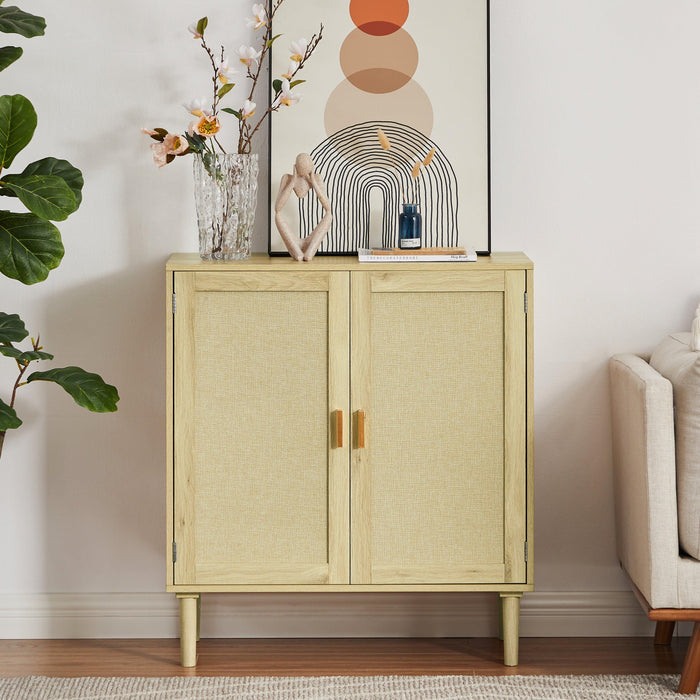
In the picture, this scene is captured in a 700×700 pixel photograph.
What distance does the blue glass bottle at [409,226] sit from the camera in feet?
7.59

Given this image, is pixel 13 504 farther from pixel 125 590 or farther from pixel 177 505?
pixel 177 505

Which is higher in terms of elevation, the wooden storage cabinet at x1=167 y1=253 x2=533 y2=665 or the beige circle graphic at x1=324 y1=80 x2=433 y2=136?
the beige circle graphic at x1=324 y1=80 x2=433 y2=136

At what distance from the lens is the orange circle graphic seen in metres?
2.42

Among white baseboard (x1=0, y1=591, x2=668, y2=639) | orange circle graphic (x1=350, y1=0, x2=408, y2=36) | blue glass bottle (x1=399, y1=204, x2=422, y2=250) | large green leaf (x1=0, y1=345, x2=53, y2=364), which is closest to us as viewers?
large green leaf (x1=0, y1=345, x2=53, y2=364)

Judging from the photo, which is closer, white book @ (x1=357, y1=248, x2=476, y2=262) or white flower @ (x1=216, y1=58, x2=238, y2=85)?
white book @ (x1=357, y1=248, x2=476, y2=262)

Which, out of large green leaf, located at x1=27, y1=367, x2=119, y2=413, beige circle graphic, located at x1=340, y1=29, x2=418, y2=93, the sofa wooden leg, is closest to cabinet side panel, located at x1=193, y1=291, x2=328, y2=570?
large green leaf, located at x1=27, y1=367, x2=119, y2=413

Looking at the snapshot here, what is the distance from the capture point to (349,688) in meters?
2.21

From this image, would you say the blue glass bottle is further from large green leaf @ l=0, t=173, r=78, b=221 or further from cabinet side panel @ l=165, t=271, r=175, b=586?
large green leaf @ l=0, t=173, r=78, b=221

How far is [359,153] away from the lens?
2451 mm

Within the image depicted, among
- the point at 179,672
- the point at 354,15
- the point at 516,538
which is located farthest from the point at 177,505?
the point at 354,15

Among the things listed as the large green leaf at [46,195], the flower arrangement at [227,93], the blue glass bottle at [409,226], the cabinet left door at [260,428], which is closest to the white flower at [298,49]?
the flower arrangement at [227,93]

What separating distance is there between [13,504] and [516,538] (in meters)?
1.47

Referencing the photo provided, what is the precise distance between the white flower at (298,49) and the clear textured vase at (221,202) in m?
0.29

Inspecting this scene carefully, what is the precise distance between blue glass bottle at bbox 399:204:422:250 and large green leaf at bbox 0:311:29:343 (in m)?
1.02
